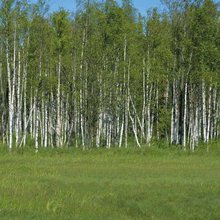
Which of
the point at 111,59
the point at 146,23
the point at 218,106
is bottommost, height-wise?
the point at 218,106

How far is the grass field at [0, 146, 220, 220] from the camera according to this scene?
15.1 metres

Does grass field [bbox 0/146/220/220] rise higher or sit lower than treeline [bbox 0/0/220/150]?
lower

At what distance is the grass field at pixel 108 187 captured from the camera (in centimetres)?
1513

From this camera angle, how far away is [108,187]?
817 inches

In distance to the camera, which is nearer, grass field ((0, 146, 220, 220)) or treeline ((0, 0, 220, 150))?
grass field ((0, 146, 220, 220))

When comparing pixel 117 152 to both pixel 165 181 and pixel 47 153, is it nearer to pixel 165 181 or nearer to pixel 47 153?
pixel 47 153

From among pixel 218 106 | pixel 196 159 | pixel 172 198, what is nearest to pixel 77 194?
pixel 172 198

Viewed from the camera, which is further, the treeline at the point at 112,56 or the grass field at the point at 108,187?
the treeline at the point at 112,56

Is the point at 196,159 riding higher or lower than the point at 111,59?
lower

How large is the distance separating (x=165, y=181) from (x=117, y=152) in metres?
16.1

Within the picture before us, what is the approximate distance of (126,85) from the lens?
49812mm

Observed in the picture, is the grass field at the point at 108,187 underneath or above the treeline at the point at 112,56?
underneath

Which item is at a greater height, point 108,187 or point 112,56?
point 112,56

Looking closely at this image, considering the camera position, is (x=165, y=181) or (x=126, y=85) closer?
(x=165, y=181)
